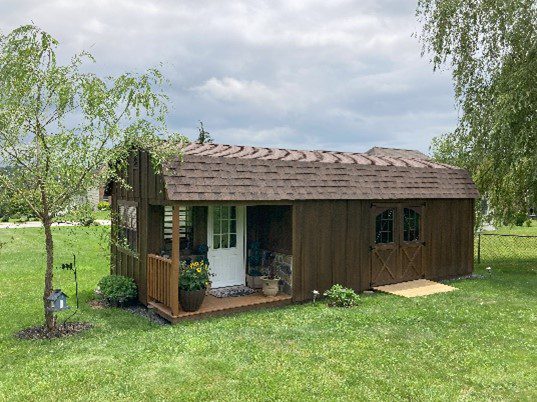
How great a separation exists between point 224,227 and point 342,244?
9.55 feet

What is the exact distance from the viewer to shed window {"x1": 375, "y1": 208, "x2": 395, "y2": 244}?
464 inches

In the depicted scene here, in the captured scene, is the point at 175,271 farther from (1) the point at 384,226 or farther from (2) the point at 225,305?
(1) the point at 384,226

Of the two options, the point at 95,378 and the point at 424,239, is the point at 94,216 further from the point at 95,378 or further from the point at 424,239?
the point at 424,239

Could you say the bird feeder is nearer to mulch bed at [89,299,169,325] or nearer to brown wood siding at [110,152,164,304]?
mulch bed at [89,299,169,325]

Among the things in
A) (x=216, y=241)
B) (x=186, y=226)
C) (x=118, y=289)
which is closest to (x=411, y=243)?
(x=216, y=241)

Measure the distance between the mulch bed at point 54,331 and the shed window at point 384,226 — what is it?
7.29 m

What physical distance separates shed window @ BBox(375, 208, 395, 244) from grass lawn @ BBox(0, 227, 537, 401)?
7.00ft

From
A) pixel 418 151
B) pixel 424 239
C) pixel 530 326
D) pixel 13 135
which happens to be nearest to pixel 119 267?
pixel 13 135

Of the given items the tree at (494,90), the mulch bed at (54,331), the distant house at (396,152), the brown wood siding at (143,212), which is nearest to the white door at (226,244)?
the brown wood siding at (143,212)

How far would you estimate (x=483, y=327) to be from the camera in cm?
816

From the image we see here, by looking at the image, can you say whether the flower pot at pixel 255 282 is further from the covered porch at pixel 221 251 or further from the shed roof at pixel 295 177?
the shed roof at pixel 295 177

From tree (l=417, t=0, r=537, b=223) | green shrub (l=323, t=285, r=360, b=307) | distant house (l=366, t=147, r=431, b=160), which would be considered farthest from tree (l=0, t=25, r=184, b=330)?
distant house (l=366, t=147, r=431, b=160)

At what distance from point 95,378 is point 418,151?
4583 centimetres

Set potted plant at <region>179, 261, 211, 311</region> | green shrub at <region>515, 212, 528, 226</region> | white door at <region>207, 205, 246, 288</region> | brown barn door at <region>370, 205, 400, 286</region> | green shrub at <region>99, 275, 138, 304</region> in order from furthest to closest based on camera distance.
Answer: green shrub at <region>515, 212, 528, 226</region>, brown barn door at <region>370, 205, 400, 286</region>, white door at <region>207, 205, 246, 288</region>, green shrub at <region>99, 275, 138, 304</region>, potted plant at <region>179, 261, 211, 311</region>
